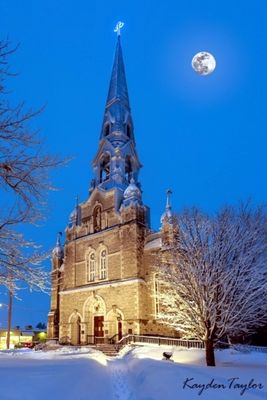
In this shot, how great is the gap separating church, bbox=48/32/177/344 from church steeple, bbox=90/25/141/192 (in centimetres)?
11

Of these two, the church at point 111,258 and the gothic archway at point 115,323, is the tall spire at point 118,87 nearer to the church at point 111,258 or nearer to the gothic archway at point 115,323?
the church at point 111,258

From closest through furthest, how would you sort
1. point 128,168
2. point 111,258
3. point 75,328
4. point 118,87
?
point 111,258
point 75,328
point 128,168
point 118,87

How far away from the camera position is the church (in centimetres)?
A: 3023

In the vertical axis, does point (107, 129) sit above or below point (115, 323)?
above

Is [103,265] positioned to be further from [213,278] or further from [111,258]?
[213,278]

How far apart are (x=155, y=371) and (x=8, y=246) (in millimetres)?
6283

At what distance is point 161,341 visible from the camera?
80.5 ft

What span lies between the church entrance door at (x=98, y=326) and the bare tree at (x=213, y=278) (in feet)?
50.0

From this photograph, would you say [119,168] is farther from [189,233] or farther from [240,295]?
[240,295]

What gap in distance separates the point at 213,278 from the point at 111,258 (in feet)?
58.6

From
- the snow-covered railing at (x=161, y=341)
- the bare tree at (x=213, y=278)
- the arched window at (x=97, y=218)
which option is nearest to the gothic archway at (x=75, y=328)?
the snow-covered railing at (x=161, y=341)

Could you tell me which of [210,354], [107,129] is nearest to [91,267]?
[107,129]

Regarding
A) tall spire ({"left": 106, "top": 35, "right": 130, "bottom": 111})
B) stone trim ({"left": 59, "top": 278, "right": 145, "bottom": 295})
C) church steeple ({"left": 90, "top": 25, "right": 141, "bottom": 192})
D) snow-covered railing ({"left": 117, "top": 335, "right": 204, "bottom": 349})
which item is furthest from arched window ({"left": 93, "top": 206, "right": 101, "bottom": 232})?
tall spire ({"left": 106, "top": 35, "right": 130, "bottom": 111})

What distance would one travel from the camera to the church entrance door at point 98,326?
105 feet
